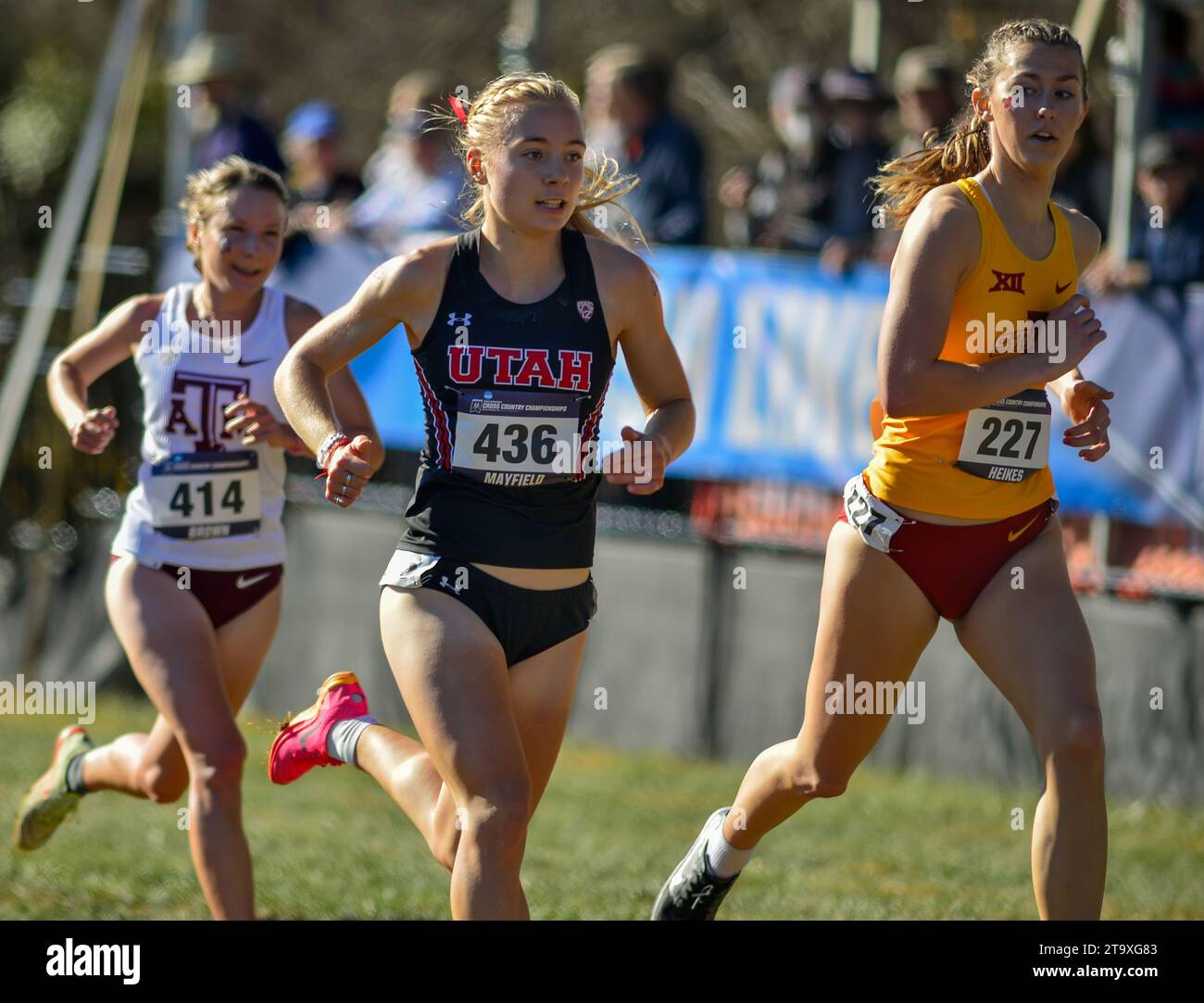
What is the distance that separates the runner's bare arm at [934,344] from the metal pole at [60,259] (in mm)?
7737

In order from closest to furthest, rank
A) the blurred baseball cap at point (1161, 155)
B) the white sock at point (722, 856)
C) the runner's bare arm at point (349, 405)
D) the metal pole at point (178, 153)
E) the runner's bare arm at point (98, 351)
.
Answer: the white sock at point (722, 856) → the runner's bare arm at point (349, 405) → the runner's bare arm at point (98, 351) → the blurred baseball cap at point (1161, 155) → the metal pole at point (178, 153)

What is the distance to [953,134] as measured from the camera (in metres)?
4.74

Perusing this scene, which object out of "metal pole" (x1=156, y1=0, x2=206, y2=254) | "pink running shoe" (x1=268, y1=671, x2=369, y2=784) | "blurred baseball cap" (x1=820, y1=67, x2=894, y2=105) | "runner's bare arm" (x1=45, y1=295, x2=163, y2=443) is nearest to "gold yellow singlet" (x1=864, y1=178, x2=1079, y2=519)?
"pink running shoe" (x1=268, y1=671, x2=369, y2=784)

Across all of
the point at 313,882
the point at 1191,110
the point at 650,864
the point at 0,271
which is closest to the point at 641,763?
the point at 650,864

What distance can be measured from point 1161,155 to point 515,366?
4416mm

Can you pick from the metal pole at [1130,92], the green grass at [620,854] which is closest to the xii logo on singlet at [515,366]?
the green grass at [620,854]

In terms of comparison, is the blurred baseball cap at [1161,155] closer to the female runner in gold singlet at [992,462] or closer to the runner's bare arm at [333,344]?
the female runner in gold singlet at [992,462]

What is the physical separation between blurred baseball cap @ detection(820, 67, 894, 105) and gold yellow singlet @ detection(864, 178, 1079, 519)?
4.24 m

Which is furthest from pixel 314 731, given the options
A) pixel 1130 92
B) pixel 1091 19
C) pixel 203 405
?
pixel 1091 19

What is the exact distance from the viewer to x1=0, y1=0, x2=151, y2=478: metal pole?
36.2 feet

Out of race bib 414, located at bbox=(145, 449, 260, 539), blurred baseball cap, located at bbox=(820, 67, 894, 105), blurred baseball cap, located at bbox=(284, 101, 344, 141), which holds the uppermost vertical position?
blurred baseball cap, located at bbox=(284, 101, 344, 141)

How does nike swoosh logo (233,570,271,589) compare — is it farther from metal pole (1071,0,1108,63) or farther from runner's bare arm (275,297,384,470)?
metal pole (1071,0,1108,63)

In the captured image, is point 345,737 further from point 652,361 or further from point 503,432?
point 652,361

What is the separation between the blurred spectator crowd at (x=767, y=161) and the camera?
26.0ft
